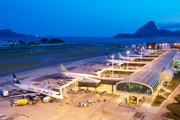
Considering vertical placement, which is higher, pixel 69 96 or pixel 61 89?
pixel 61 89

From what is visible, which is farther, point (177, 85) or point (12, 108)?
point (177, 85)

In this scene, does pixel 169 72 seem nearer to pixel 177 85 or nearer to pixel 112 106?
pixel 177 85

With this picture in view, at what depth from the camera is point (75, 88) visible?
51031mm

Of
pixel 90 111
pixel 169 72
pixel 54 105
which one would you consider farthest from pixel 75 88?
pixel 169 72

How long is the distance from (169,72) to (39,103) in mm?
42191

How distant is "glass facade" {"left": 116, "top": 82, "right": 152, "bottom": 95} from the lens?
3769 cm

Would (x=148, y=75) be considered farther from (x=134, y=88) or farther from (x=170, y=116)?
(x=170, y=116)

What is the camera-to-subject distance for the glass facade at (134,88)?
37.7 metres

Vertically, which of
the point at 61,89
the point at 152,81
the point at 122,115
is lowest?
the point at 122,115

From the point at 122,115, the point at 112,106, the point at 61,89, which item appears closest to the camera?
the point at 122,115

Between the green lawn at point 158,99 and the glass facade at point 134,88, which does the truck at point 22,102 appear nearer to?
the glass facade at point 134,88

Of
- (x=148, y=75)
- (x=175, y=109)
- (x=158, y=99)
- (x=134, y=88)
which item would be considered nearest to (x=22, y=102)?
(x=134, y=88)

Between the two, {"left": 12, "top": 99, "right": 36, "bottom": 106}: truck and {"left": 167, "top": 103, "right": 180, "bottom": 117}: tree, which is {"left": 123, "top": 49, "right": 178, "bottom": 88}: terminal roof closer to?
{"left": 167, "top": 103, "right": 180, "bottom": 117}: tree

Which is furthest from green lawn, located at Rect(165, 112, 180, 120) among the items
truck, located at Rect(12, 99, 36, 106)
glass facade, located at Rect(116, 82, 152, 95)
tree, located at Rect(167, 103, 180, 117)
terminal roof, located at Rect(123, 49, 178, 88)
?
truck, located at Rect(12, 99, 36, 106)
